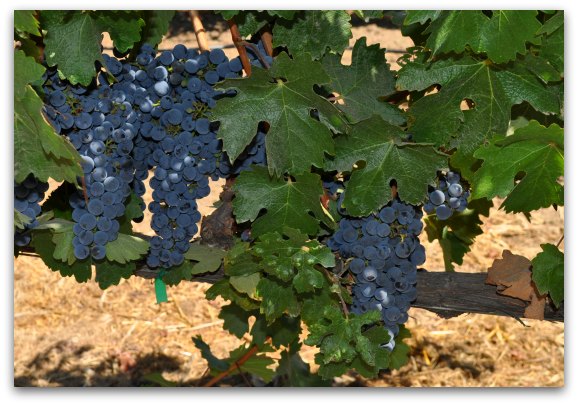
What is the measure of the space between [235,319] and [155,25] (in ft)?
3.11

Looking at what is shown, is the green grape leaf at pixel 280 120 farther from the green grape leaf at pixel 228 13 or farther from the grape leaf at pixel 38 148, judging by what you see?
the grape leaf at pixel 38 148

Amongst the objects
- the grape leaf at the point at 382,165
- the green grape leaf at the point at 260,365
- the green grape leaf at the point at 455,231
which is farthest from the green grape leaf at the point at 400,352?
the grape leaf at the point at 382,165

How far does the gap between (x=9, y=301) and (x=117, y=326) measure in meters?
1.92

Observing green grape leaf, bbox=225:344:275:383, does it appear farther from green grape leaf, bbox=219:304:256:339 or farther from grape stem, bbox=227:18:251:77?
grape stem, bbox=227:18:251:77

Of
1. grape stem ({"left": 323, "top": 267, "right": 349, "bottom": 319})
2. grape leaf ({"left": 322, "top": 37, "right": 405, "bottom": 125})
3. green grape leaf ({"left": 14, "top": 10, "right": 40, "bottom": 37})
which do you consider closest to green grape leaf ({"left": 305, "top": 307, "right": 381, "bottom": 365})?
grape stem ({"left": 323, "top": 267, "right": 349, "bottom": 319})

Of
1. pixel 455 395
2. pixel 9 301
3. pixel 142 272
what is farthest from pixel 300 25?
pixel 455 395

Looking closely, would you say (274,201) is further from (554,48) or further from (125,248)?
(554,48)

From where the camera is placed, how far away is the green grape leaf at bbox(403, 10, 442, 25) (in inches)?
58.6

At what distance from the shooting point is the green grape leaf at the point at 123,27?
4.98 feet

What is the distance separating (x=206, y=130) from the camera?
162 cm

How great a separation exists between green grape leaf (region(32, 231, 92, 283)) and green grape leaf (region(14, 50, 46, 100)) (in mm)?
385

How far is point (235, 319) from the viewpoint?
7.54ft

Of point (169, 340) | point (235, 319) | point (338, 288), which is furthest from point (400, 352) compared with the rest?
point (169, 340)

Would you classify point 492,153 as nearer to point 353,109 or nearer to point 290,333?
point 353,109
